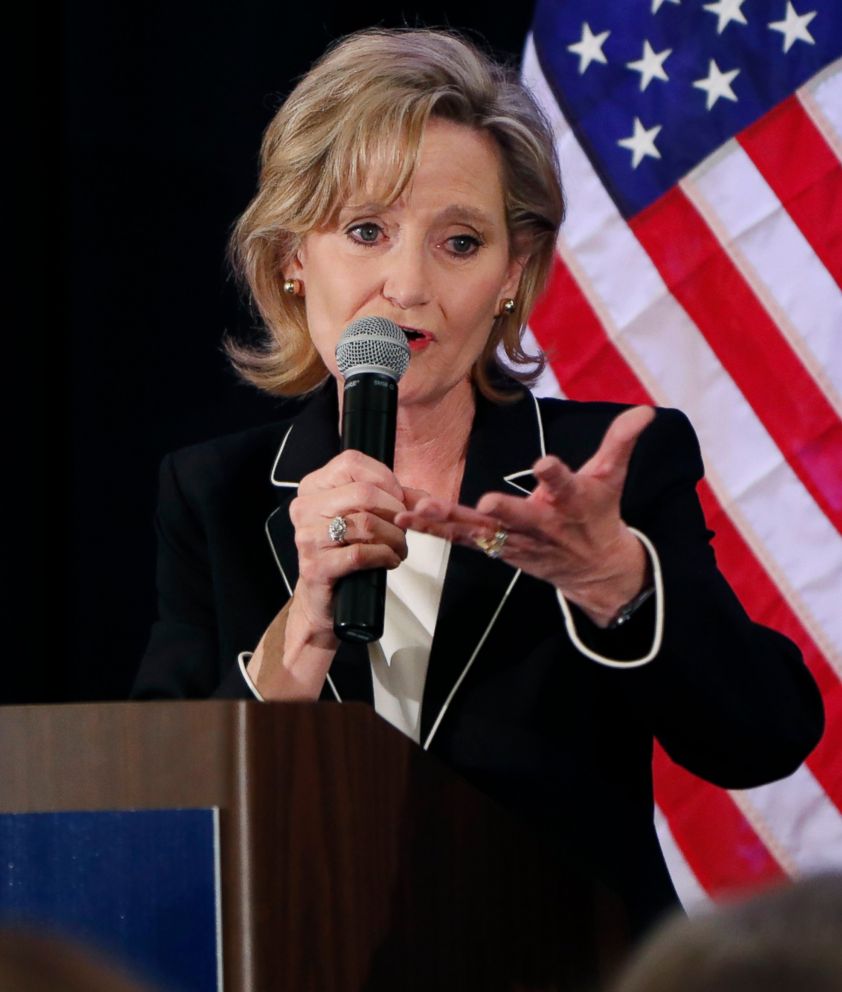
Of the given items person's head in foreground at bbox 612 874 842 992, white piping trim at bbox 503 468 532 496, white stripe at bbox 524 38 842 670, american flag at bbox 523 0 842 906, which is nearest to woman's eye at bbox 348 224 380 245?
white piping trim at bbox 503 468 532 496

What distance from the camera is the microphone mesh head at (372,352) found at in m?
1.53

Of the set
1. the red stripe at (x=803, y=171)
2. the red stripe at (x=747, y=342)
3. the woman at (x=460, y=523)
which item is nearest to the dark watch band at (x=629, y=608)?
the woman at (x=460, y=523)

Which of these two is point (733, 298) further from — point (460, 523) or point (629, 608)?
point (460, 523)

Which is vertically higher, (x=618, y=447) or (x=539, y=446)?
(x=539, y=446)

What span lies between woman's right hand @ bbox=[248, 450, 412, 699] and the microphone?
0.07ft

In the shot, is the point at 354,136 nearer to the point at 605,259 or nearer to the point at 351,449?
the point at 351,449

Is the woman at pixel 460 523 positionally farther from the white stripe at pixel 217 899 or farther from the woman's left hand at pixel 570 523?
the white stripe at pixel 217 899

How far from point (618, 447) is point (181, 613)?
0.84 metres

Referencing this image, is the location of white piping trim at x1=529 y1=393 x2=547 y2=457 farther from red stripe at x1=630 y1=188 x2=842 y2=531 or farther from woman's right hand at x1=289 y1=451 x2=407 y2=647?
red stripe at x1=630 y1=188 x2=842 y2=531

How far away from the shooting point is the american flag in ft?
8.38

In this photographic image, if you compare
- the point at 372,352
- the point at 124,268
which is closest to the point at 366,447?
the point at 372,352

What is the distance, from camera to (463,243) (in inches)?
77.7

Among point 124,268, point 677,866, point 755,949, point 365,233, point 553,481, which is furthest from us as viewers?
point 124,268

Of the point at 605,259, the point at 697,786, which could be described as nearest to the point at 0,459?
the point at 605,259
